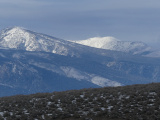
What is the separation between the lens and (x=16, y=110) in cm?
3756

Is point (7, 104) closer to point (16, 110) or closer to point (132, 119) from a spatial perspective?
point (16, 110)

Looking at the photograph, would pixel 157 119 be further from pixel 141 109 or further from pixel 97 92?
pixel 97 92

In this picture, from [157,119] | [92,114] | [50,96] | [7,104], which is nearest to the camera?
[157,119]

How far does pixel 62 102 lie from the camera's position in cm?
3959

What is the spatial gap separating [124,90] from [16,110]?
11119 millimetres

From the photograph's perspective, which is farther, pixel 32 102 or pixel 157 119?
pixel 32 102

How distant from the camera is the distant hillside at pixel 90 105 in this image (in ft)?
113

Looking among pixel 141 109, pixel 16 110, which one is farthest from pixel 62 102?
pixel 141 109

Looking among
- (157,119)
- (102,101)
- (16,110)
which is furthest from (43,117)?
(157,119)

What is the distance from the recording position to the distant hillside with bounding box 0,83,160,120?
34.4 meters

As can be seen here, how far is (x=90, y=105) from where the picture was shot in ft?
123

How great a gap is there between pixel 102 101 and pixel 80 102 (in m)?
1.96

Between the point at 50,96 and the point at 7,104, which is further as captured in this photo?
the point at 50,96

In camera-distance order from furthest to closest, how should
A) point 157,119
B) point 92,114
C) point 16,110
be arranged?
point 16,110 < point 92,114 < point 157,119
